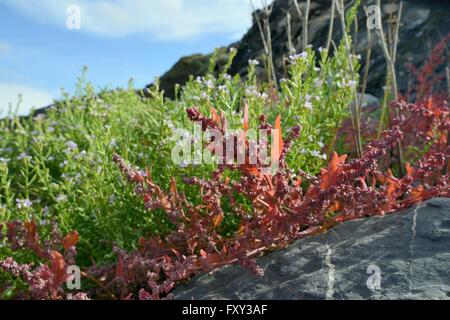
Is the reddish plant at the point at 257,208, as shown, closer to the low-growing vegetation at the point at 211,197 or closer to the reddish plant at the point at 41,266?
the low-growing vegetation at the point at 211,197

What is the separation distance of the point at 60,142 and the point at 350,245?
10.6 ft

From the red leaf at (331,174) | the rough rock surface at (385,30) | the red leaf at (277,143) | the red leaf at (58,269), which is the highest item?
the rough rock surface at (385,30)

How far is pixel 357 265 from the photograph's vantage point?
7.93 feet

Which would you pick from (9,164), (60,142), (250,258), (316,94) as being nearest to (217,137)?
(250,258)

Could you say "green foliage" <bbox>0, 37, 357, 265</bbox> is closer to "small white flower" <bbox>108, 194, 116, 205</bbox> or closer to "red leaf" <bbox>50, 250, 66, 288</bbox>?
"small white flower" <bbox>108, 194, 116, 205</bbox>

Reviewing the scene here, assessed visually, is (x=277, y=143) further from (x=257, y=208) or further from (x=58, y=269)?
(x=58, y=269)

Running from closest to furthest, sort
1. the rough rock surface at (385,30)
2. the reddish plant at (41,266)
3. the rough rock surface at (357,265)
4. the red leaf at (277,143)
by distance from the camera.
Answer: the rough rock surface at (357,265), the red leaf at (277,143), the reddish plant at (41,266), the rough rock surface at (385,30)

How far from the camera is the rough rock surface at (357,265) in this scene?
7.45 feet

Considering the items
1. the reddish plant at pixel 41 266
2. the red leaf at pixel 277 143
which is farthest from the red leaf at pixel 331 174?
the reddish plant at pixel 41 266

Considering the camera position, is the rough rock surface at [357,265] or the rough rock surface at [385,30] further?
the rough rock surface at [385,30]

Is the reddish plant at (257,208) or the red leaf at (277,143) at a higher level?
the red leaf at (277,143)

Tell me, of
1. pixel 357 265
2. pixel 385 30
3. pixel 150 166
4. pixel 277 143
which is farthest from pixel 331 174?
pixel 385 30
